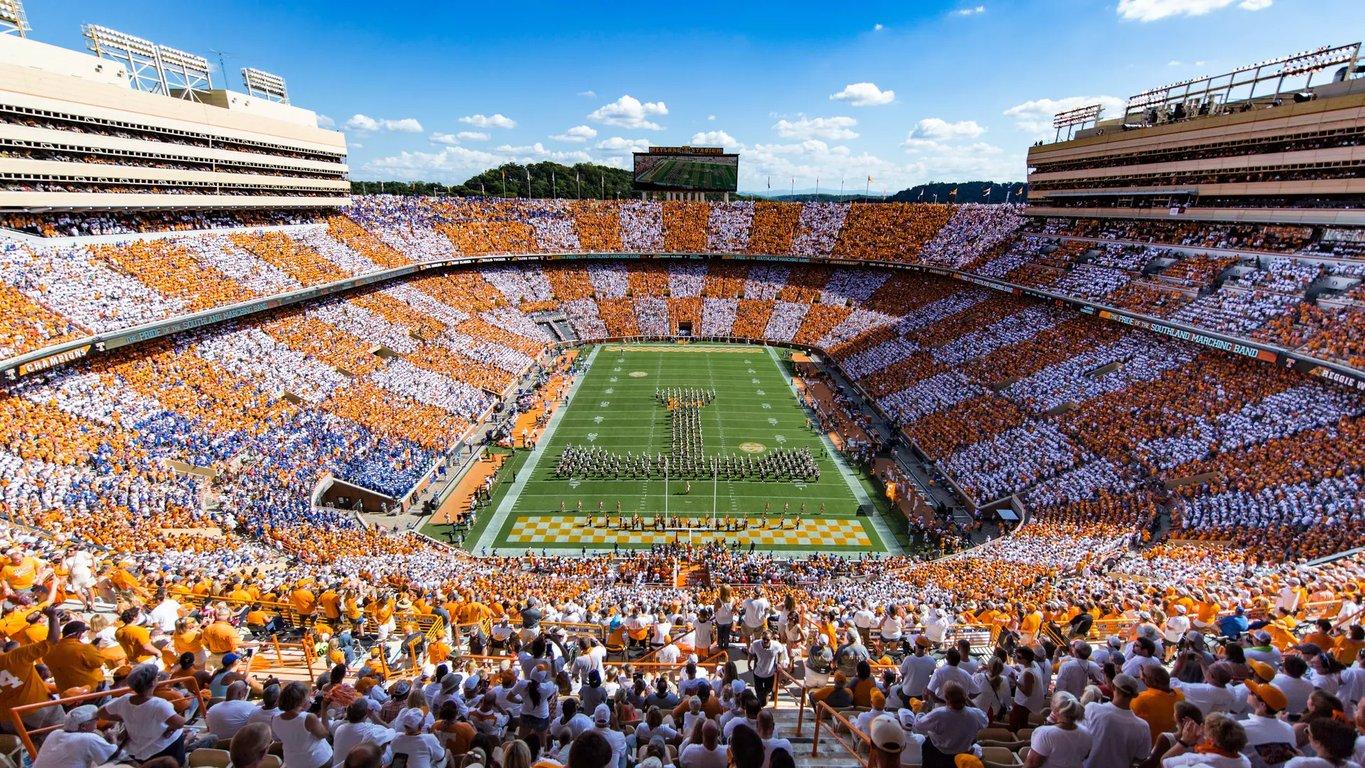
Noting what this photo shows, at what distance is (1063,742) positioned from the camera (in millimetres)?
4531

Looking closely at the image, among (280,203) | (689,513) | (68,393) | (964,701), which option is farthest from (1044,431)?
(280,203)

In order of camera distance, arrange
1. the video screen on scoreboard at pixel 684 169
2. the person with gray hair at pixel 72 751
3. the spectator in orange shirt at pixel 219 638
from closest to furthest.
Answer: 1. the person with gray hair at pixel 72 751
2. the spectator in orange shirt at pixel 219 638
3. the video screen on scoreboard at pixel 684 169

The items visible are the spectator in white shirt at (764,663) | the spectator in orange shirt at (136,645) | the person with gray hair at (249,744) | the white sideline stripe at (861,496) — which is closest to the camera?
the person with gray hair at (249,744)

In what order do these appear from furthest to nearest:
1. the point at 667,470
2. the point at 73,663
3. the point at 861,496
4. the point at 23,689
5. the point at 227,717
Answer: the point at 667,470 < the point at 861,496 < the point at 73,663 < the point at 23,689 < the point at 227,717

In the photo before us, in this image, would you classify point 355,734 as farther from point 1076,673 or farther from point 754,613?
point 1076,673

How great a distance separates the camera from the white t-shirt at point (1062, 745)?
4512 millimetres

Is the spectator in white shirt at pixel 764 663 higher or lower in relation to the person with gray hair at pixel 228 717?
lower

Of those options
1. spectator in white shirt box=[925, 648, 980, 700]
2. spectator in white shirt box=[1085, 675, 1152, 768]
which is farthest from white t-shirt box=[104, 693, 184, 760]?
spectator in white shirt box=[1085, 675, 1152, 768]

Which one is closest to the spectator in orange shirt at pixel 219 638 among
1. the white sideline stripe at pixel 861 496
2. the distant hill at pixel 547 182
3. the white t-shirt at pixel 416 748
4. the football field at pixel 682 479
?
the white t-shirt at pixel 416 748

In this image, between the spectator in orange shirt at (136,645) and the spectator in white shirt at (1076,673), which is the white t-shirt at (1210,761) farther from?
the spectator in orange shirt at (136,645)

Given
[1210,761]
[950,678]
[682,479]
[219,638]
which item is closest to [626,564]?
[682,479]

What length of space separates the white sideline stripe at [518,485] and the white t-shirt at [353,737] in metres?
17.7

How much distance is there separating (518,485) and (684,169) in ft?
140

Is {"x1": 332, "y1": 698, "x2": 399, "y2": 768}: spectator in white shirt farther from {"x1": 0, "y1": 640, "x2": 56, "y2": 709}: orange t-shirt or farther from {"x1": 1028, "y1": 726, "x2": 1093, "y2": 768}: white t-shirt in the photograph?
{"x1": 1028, "y1": 726, "x2": 1093, "y2": 768}: white t-shirt
